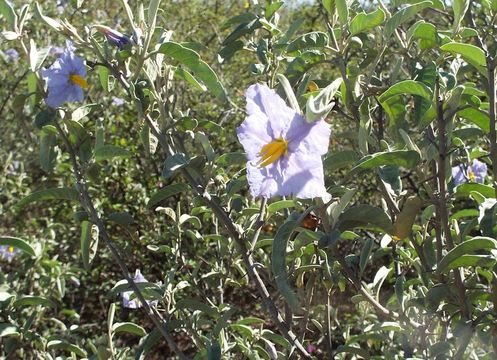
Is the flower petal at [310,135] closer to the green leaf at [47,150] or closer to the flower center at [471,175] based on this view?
the green leaf at [47,150]

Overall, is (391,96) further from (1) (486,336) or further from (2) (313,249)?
(1) (486,336)

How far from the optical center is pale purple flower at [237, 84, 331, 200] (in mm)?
1065

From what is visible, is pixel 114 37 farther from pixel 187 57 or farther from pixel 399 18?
pixel 399 18

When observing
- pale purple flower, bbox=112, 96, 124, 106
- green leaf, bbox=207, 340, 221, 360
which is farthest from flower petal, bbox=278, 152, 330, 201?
pale purple flower, bbox=112, 96, 124, 106

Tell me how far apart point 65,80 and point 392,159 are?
79 centimetres

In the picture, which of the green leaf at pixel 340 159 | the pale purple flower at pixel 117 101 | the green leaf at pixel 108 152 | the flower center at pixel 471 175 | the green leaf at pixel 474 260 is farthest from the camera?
the pale purple flower at pixel 117 101

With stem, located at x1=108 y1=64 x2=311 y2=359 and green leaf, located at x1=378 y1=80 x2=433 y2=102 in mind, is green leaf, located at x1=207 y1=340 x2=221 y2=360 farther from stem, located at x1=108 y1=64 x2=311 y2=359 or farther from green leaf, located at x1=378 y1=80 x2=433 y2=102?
green leaf, located at x1=378 y1=80 x2=433 y2=102

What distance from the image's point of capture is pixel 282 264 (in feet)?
3.74

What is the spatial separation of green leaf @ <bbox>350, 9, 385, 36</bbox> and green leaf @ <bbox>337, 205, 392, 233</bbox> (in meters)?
0.31

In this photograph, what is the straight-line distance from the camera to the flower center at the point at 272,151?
44.7 inches

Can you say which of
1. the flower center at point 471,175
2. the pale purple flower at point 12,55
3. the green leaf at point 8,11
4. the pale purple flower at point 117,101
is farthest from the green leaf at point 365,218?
the pale purple flower at point 12,55

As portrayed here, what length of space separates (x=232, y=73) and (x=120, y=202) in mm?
1584

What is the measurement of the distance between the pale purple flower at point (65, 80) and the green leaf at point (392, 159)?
68 centimetres

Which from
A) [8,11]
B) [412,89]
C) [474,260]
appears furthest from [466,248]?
[8,11]
